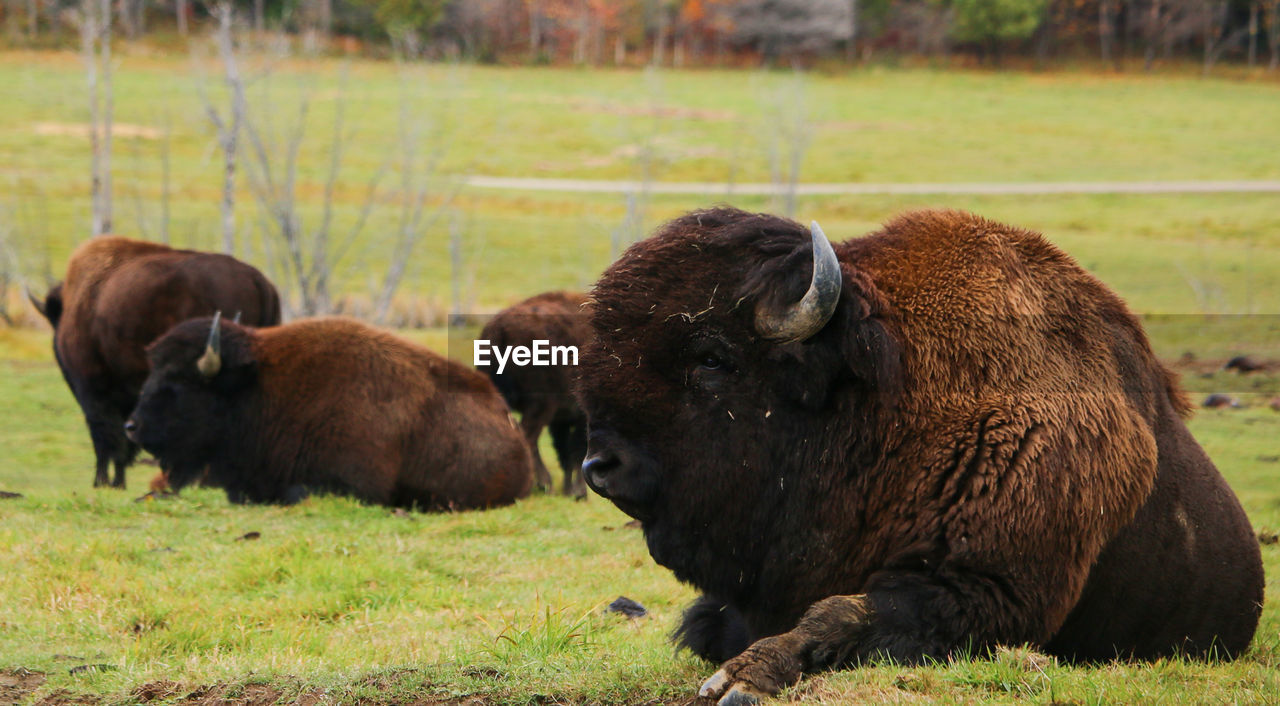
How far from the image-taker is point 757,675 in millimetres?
4035

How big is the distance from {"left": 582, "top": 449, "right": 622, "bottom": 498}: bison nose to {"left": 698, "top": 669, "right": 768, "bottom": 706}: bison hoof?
2.48 feet

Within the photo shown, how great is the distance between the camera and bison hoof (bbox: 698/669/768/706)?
3939 millimetres

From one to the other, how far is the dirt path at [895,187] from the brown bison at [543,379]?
134ft

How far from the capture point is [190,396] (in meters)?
12.0

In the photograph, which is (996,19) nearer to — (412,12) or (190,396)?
(412,12)

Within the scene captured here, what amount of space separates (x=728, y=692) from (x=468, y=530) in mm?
6603

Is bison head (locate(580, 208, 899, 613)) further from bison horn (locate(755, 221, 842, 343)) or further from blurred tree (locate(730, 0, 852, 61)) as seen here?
blurred tree (locate(730, 0, 852, 61))

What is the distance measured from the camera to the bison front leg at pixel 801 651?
4043mm

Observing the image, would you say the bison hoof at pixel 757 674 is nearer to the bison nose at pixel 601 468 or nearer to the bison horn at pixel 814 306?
the bison nose at pixel 601 468

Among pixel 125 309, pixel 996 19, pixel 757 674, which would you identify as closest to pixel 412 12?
pixel 996 19

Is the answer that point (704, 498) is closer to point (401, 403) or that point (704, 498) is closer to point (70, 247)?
point (401, 403)

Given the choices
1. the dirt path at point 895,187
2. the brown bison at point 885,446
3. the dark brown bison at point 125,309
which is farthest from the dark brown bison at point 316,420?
the dirt path at point 895,187

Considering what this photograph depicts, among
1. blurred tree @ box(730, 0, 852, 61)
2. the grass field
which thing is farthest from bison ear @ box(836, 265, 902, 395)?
blurred tree @ box(730, 0, 852, 61)

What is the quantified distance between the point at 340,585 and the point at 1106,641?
4.62 meters
